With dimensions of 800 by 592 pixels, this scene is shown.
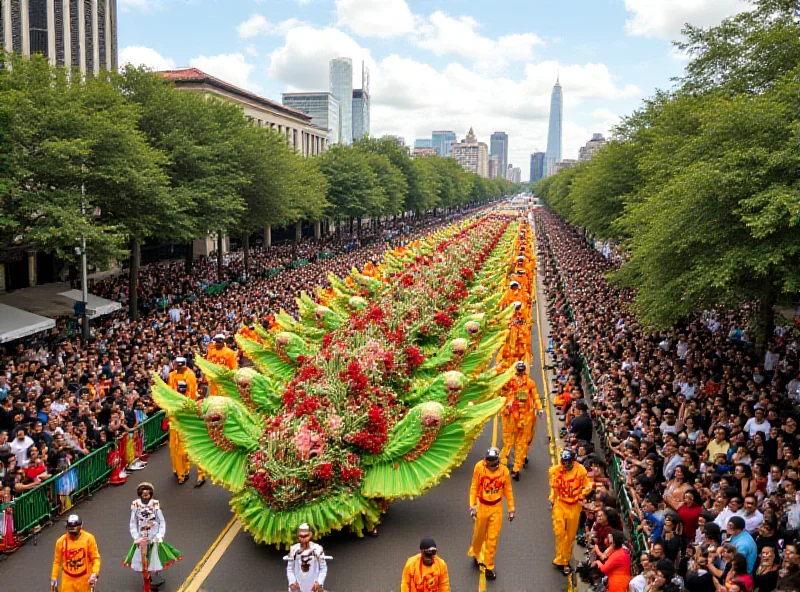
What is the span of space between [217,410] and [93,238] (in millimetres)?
11740

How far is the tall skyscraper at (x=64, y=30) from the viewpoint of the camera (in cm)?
3669

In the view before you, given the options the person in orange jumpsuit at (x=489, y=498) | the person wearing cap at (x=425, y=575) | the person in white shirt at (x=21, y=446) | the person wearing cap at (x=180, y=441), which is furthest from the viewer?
the person wearing cap at (x=180, y=441)

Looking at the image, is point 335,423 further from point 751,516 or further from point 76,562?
point 751,516

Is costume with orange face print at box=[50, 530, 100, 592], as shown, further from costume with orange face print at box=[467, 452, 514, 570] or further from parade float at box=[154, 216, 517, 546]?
costume with orange face print at box=[467, 452, 514, 570]

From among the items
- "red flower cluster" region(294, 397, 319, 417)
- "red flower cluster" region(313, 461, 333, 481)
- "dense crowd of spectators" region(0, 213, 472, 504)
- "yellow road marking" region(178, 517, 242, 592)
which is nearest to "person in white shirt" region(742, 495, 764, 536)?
"red flower cluster" region(313, 461, 333, 481)

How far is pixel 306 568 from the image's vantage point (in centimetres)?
706

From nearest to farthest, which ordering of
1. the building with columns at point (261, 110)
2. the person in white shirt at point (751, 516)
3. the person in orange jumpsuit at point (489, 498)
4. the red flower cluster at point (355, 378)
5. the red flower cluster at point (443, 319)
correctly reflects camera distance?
the person in white shirt at point (751, 516)
the person in orange jumpsuit at point (489, 498)
the red flower cluster at point (355, 378)
the red flower cluster at point (443, 319)
the building with columns at point (261, 110)

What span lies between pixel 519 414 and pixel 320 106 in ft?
537

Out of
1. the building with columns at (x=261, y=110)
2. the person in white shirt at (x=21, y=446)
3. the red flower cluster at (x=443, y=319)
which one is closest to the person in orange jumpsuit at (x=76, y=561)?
the person in white shirt at (x=21, y=446)

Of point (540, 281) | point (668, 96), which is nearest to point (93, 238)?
point (668, 96)

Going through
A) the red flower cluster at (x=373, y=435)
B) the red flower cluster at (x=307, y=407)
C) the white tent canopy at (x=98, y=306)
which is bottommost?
the white tent canopy at (x=98, y=306)

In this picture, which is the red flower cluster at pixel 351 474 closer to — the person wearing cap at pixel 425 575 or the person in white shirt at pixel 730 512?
the person wearing cap at pixel 425 575

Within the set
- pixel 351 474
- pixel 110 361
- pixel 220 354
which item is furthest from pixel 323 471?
pixel 110 361

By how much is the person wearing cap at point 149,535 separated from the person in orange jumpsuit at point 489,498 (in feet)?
11.8
